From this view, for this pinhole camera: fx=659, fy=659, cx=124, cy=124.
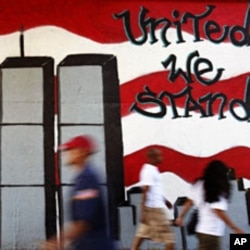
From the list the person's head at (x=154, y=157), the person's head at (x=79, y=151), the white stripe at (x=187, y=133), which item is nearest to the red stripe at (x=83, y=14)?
the white stripe at (x=187, y=133)

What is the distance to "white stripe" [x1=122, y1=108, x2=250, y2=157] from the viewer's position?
9430mm

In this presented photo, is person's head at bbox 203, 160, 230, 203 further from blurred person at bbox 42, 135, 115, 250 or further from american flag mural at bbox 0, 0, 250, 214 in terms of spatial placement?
american flag mural at bbox 0, 0, 250, 214

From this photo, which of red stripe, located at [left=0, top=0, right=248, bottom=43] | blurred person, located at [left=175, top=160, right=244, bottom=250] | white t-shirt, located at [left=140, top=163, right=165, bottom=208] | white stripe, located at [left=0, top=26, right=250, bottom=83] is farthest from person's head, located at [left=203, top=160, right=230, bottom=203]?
red stripe, located at [left=0, top=0, right=248, bottom=43]

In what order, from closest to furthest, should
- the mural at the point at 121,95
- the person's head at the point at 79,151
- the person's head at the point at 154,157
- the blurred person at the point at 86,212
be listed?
1. the blurred person at the point at 86,212
2. the person's head at the point at 79,151
3. the person's head at the point at 154,157
4. the mural at the point at 121,95

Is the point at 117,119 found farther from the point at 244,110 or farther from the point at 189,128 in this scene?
the point at 244,110

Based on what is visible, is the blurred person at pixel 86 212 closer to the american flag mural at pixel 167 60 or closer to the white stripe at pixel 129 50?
the american flag mural at pixel 167 60

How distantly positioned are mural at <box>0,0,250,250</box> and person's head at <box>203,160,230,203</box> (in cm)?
251

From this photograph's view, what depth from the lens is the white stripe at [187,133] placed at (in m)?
9.43

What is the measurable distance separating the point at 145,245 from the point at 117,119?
1820 mm

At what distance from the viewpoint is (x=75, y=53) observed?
→ 9500mm

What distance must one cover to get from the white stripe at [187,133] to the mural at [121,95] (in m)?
0.01

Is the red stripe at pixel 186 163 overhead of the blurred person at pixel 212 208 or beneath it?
overhead

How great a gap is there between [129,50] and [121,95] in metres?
0.67

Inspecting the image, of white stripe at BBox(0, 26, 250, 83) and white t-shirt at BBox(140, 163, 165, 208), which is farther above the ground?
white stripe at BBox(0, 26, 250, 83)
